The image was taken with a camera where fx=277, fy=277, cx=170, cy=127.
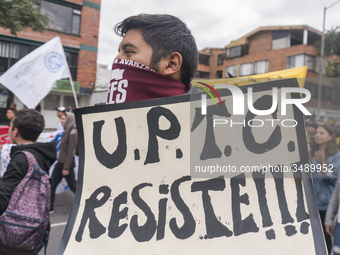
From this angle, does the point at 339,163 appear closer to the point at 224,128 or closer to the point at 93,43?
the point at 224,128

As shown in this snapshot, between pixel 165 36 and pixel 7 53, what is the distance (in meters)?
17.9

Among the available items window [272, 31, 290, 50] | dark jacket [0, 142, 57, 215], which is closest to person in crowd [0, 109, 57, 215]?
dark jacket [0, 142, 57, 215]

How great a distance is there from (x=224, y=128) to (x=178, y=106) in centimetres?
16

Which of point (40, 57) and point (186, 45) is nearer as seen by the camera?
point (186, 45)

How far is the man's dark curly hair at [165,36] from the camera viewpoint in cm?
98

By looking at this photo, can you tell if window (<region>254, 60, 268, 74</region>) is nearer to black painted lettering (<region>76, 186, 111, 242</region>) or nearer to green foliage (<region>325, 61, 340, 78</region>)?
green foliage (<region>325, 61, 340, 78</region>)

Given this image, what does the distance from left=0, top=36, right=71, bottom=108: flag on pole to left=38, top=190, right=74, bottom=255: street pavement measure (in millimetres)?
1786

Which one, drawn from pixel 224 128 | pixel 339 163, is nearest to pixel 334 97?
pixel 339 163

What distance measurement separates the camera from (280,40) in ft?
85.0

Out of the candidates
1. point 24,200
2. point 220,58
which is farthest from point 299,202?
point 220,58

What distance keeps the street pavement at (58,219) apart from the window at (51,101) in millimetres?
14208

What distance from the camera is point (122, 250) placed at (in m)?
0.78

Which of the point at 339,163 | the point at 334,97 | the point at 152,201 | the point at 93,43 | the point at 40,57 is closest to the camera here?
the point at 152,201

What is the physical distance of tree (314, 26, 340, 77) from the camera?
15.2 metres
